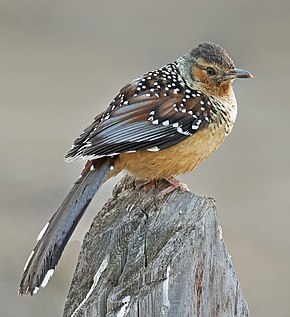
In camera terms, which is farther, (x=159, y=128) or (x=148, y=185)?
(x=159, y=128)

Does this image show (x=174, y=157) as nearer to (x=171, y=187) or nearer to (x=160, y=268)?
(x=171, y=187)

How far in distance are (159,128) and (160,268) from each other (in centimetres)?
155

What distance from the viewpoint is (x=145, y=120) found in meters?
4.61

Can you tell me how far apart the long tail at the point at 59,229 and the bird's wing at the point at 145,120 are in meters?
0.12

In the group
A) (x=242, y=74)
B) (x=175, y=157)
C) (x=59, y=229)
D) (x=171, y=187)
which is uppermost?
(x=242, y=74)

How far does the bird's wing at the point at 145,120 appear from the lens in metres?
4.39

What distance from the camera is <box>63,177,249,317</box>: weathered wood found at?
3.19 metres

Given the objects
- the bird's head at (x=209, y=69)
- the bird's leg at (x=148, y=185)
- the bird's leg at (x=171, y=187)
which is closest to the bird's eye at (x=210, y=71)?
the bird's head at (x=209, y=69)

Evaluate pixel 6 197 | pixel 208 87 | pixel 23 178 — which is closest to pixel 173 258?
pixel 208 87

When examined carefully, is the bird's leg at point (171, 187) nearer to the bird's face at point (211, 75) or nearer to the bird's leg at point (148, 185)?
the bird's leg at point (148, 185)

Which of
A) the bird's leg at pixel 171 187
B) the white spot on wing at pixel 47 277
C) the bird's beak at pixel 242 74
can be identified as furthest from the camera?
the bird's beak at pixel 242 74

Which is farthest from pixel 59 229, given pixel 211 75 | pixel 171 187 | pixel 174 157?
pixel 211 75

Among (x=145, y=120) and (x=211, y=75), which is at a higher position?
(x=211, y=75)

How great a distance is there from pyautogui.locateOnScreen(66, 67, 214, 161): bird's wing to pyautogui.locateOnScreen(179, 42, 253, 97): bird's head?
174 mm
